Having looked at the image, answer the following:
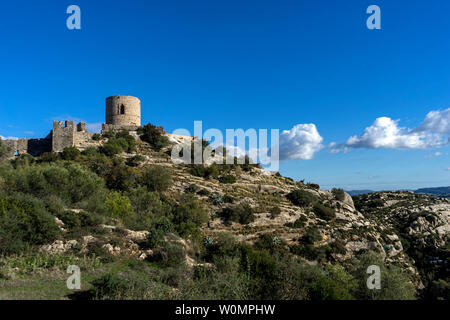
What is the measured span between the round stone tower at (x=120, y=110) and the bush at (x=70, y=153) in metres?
10.4

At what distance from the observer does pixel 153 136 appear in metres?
39.4

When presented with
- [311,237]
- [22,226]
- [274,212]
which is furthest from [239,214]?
[22,226]

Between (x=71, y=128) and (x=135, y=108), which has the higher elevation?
(x=135, y=108)

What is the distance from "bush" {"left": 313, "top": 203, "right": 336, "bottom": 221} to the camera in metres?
31.9

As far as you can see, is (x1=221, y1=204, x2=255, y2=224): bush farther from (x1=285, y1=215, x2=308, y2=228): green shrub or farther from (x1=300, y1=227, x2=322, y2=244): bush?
(x1=300, y1=227, x2=322, y2=244): bush

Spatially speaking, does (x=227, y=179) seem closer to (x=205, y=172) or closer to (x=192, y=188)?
(x=205, y=172)

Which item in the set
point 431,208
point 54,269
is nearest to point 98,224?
point 54,269

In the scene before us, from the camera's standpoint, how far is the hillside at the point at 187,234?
31.2 ft

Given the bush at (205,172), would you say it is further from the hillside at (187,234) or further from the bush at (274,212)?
the bush at (274,212)

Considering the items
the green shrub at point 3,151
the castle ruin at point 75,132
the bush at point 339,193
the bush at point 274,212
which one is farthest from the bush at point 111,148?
the bush at point 339,193
